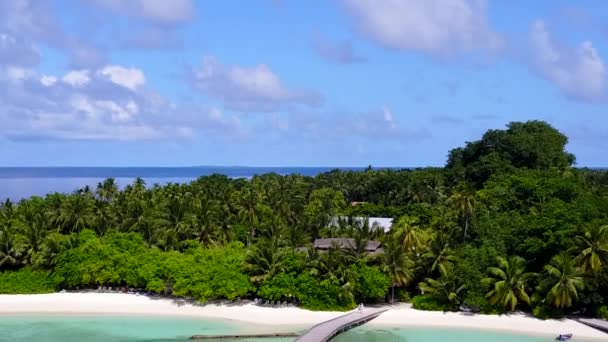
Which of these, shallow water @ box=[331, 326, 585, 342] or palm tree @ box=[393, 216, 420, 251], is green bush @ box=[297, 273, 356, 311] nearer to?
shallow water @ box=[331, 326, 585, 342]

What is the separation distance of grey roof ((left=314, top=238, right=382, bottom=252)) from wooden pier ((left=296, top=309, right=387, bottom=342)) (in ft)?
16.8

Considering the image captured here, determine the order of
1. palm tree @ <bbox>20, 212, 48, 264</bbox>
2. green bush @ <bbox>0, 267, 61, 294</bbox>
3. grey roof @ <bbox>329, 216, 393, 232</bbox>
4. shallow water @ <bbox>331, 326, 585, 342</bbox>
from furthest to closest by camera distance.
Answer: grey roof @ <bbox>329, 216, 393, 232</bbox>, palm tree @ <bbox>20, 212, 48, 264</bbox>, green bush @ <bbox>0, 267, 61, 294</bbox>, shallow water @ <bbox>331, 326, 585, 342</bbox>

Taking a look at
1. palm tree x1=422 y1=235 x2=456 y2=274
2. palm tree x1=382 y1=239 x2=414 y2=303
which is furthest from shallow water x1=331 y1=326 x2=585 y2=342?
palm tree x1=422 y1=235 x2=456 y2=274

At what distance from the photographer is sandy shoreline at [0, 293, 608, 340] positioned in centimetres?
4091

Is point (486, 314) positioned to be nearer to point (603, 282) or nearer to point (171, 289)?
point (603, 282)

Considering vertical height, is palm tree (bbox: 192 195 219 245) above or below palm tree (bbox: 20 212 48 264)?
above

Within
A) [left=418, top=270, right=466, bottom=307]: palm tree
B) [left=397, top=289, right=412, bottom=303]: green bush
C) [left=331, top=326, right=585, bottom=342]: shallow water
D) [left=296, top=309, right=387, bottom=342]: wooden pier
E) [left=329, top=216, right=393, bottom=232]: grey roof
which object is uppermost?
[left=329, top=216, right=393, bottom=232]: grey roof

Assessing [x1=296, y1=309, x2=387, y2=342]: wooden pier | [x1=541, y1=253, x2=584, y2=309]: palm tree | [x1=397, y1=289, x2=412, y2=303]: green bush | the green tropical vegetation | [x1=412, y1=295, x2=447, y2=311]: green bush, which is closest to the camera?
[x1=296, y1=309, x2=387, y2=342]: wooden pier

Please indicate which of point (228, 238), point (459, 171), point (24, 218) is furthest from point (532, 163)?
point (24, 218)

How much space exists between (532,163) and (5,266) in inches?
2480

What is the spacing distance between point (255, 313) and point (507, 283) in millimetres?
16759

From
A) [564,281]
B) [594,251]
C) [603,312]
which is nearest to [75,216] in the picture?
[564,281]

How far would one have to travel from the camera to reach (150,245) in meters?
53.9

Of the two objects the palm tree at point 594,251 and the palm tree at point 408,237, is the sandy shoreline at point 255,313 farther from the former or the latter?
the palm tree at point 408,237
